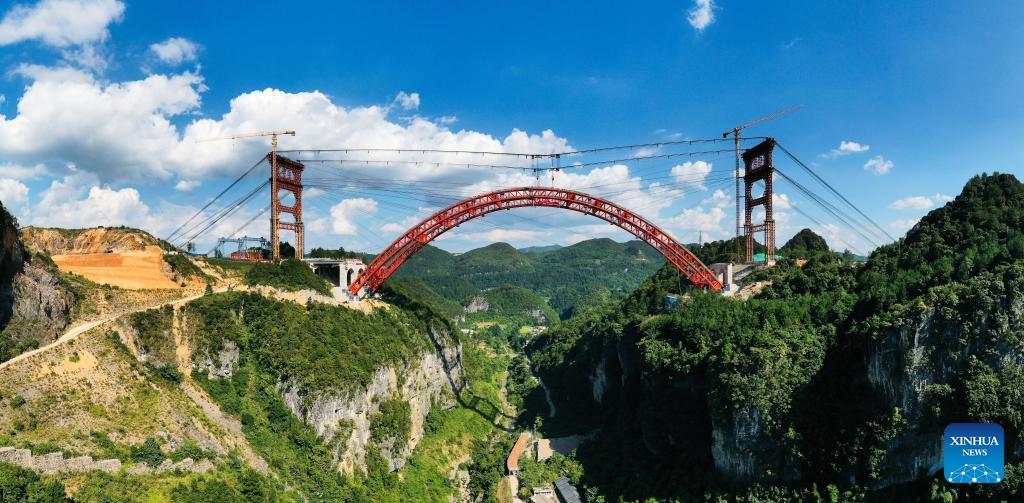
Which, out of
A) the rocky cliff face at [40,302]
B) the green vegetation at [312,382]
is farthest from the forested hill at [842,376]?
the rocky cliff face at [40,302]

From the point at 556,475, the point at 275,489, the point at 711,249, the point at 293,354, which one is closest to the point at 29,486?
the point at 275,489

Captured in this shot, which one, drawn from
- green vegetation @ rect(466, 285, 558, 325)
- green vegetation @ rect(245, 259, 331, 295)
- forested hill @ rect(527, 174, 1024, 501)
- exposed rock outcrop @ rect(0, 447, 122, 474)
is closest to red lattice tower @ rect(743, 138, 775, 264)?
forested hill @ rect(527, 174, 1024, 501)

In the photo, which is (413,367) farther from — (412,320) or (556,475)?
(556,475)

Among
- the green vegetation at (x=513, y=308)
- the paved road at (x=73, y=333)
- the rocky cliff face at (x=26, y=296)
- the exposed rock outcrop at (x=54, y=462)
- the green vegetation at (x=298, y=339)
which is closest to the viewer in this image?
the exposed rock outcrop at (x=54, y=462)

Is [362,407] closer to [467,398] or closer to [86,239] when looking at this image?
[467,398]

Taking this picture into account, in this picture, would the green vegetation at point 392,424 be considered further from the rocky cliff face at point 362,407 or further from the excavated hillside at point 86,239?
the excavated hillside at point 86,239
